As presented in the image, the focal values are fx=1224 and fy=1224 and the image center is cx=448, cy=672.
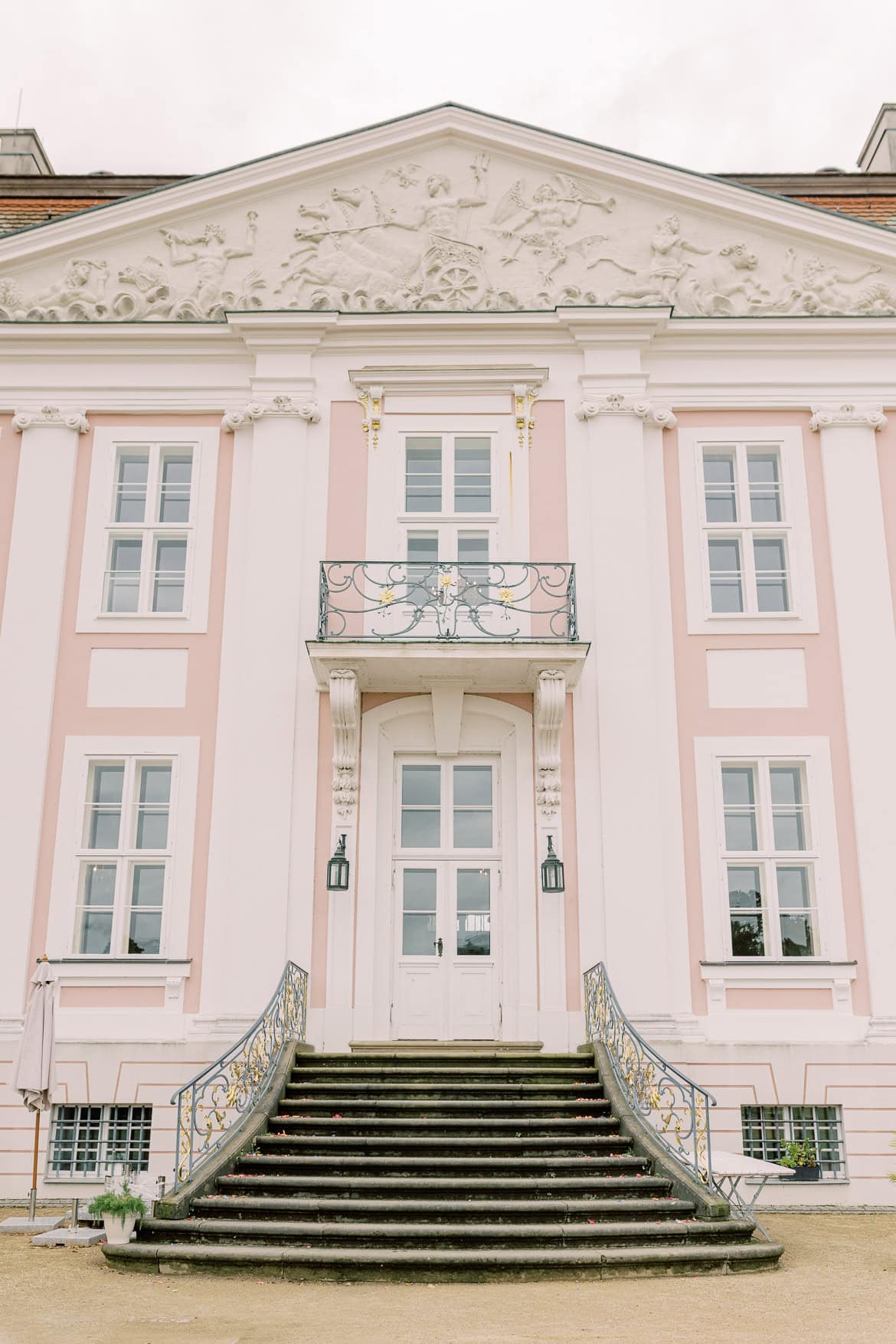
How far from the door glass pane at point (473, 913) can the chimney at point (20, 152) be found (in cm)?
1223

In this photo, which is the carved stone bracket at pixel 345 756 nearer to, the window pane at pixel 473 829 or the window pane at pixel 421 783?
the window pane at pixel 421 783

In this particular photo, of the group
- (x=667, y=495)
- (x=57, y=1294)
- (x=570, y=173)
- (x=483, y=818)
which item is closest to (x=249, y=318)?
(x=570, y=173)

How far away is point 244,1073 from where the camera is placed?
35.9 ft

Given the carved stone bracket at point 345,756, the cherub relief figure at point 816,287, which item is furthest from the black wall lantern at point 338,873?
the cherub relief figure at point 816,287

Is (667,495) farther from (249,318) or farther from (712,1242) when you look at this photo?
(712,1242)

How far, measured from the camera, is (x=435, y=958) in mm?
12906

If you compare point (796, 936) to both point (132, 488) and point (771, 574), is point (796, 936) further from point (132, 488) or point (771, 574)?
point (132, 488)

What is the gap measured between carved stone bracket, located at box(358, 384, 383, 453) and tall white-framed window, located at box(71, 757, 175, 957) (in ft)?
14.5

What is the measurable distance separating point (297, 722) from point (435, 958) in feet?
9.55

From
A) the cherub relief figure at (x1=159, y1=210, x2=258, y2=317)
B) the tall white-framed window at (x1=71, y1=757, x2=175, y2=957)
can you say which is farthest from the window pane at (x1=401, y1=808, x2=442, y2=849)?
the cherub relief figure at (x1=159, y1=210, x2=258, y2=317)

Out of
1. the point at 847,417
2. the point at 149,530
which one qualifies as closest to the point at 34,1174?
the point at 149,530

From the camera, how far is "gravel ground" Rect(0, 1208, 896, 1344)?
6594mm

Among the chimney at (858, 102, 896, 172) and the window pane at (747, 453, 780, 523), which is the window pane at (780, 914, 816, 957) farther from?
the chimney at (858, 102, 896, 172)

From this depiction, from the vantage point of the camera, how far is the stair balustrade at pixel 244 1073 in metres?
10.2
